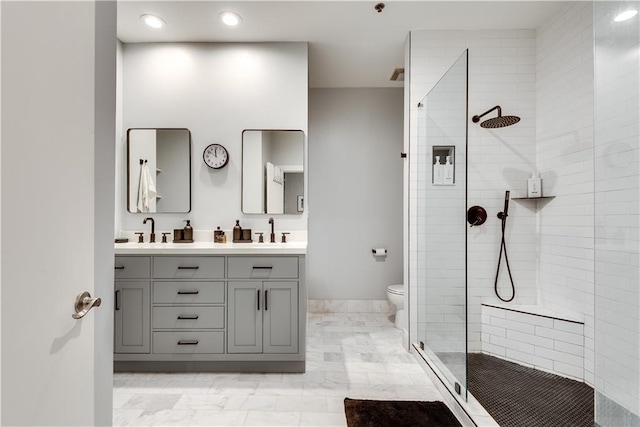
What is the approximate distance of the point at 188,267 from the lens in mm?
2324

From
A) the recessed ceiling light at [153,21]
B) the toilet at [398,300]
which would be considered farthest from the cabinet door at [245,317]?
the recessed ceiling light at [153,21]

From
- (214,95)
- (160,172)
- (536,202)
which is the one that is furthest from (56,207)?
(536,202)

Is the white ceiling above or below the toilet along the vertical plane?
above

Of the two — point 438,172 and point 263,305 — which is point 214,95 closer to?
point 263,305

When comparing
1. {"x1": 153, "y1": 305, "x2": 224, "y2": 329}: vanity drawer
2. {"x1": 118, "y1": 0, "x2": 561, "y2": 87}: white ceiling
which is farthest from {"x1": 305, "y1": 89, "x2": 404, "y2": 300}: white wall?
{"x1": 153, "y1": 305, "x2": 224, "y2": 329}: vanity drawer

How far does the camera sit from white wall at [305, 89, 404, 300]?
382 cm

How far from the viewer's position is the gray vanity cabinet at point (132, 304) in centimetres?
231

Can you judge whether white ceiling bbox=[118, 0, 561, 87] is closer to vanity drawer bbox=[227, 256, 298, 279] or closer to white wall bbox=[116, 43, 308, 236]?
white wall bbox=[116, 43, 308, 236]

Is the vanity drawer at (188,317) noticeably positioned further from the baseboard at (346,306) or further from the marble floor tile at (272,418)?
the baseboard at (346,306)

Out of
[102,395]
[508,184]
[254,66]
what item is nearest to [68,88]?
[102,395]

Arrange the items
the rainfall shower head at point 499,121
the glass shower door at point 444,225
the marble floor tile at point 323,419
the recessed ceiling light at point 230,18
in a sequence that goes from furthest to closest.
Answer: the recessed ceiling light at point 230,18 < the rainfall shower head at point 499,121 < the glass shower door at point 444,225 < the marble floor tile at point 323,419

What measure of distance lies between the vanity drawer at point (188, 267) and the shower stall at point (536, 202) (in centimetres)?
159

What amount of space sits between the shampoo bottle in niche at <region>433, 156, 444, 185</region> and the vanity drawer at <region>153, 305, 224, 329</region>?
179 centimetres

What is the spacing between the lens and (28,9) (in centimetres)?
68
